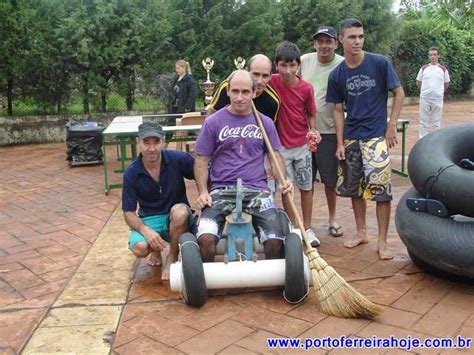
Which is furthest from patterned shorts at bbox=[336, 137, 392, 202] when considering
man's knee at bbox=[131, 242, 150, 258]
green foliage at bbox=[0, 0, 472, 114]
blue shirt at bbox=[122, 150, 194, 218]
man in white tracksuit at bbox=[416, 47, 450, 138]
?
green foliage at bbox=[0, 0, 472, 114]

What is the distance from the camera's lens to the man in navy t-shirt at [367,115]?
371 centimetres

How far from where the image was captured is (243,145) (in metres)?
3.33

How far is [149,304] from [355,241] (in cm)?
172

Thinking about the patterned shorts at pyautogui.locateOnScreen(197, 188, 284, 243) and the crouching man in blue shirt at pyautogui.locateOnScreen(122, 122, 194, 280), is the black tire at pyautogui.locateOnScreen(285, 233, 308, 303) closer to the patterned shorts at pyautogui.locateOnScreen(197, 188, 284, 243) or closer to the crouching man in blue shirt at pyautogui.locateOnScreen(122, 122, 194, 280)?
the patterned shorts at pyautogui.locateOnScreen(197, 188, 284, 243)

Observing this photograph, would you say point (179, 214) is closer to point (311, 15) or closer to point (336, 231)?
point (336, 231)

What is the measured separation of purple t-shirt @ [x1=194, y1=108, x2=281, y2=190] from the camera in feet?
10.9

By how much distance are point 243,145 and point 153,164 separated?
615 mm

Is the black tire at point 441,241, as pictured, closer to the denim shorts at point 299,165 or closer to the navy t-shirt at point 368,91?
the navy t-shirt at point 368,91

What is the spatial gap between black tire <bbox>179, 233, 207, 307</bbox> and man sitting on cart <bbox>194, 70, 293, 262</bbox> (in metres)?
0.17

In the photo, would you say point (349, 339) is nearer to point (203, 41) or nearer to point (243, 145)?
point (243, 145)

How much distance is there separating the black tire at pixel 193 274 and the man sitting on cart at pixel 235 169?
0.17 meters

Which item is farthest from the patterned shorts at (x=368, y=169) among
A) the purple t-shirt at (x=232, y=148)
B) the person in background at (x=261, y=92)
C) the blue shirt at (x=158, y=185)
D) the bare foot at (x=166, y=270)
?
the bare foot at (x=166, y=270)

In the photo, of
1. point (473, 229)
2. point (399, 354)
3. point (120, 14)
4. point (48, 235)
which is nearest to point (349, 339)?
point (399, 354)

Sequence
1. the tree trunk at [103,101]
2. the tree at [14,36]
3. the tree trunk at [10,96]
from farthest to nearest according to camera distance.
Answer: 1. the tree trunk at [103,101]
2. the tree trunk at [10,96]
3. the tree at [14,36]
